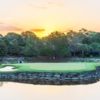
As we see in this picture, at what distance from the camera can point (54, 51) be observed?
47.9 m

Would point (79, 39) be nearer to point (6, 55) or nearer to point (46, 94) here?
point (6, 55)

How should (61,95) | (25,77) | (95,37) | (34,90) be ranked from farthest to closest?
(95,37) < (25,77) < (34,90) < (61,95)

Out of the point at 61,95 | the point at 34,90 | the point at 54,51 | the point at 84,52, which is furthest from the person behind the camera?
the point at 84,52

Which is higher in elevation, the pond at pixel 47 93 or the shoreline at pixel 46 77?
the shoreline at pixel 46 77

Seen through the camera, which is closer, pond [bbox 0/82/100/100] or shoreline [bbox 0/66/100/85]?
pond [bbox 0/82/100/100]

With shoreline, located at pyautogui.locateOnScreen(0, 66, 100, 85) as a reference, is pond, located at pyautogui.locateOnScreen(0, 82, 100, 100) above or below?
below

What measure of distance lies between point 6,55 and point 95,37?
68.8 feet

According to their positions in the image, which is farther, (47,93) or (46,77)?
(46,77)

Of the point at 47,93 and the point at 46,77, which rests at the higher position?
the point at 46,77

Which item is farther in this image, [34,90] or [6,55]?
[6,55]

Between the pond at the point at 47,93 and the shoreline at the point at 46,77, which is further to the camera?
the shoreline at the point at 46,77

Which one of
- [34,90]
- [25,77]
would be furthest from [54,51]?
[34,90]

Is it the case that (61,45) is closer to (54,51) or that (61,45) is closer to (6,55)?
(54,51)

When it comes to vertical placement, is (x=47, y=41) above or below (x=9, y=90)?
above
